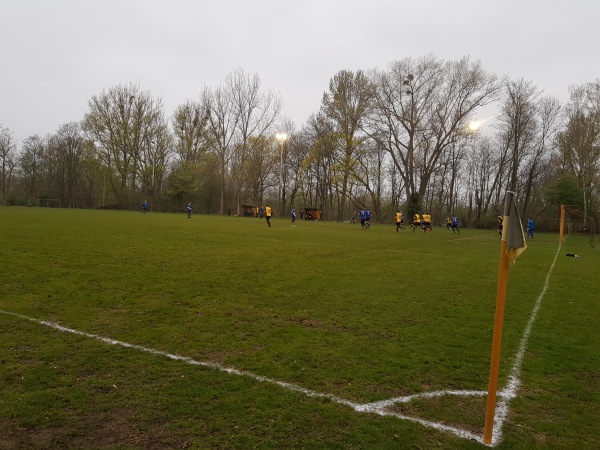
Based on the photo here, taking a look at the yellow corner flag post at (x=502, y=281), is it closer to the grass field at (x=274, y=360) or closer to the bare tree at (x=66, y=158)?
the grass field at (x=274, y=360)

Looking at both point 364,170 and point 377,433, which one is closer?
point 377,433

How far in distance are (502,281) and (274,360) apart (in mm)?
2949

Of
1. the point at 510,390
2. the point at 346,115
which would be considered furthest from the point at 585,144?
the point at 510,390

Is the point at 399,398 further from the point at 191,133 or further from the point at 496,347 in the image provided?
the point at 191,133

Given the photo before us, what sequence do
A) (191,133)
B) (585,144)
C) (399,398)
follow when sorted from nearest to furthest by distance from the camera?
(399,398), (585,144), (191,133)

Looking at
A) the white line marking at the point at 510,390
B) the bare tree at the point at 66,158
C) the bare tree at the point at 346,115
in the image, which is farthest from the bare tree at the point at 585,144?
the bare tree at the point at 66,158

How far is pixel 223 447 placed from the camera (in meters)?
3.27

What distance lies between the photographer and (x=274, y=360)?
17.0 ft

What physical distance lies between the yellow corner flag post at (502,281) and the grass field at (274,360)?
0.30m

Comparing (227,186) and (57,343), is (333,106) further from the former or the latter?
(57,343)

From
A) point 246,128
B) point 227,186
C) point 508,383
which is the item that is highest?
point 246,128

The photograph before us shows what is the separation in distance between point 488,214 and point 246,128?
3911 cm

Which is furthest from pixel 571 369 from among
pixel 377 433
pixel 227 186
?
pixel 227 186

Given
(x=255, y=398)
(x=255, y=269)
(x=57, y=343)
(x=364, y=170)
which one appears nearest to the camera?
(x=255, y=398)
